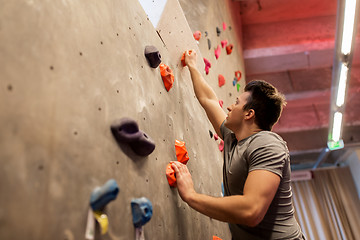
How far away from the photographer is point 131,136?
1.00m

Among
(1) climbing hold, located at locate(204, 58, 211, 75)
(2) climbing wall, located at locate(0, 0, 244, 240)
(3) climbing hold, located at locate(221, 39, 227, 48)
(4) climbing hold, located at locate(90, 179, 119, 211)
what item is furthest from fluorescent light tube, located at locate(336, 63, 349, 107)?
(4) climbing hold, located at locate(90, 179, 119, 211)

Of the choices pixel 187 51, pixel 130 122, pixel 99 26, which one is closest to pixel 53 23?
pixel 99 26

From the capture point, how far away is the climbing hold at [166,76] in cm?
147

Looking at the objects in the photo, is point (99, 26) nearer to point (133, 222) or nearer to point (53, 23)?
point (53, 23)

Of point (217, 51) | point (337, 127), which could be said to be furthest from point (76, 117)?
point (337, 127)

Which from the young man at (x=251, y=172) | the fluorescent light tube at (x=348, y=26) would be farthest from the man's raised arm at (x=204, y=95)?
the fluorescent light tube at (x=348, y=26)

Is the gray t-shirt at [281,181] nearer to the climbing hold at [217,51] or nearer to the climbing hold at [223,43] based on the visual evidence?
the climbing hold at [217,51]

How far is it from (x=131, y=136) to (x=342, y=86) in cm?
334

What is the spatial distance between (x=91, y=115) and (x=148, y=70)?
0.50 meters

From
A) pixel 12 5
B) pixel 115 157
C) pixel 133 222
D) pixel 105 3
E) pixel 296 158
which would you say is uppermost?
pixel 296 158

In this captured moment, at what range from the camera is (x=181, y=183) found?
51.3 inches

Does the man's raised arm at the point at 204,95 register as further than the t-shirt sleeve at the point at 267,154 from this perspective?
Yes

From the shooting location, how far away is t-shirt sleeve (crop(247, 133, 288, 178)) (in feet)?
3.93

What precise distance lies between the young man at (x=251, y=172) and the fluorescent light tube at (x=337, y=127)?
2955mm
